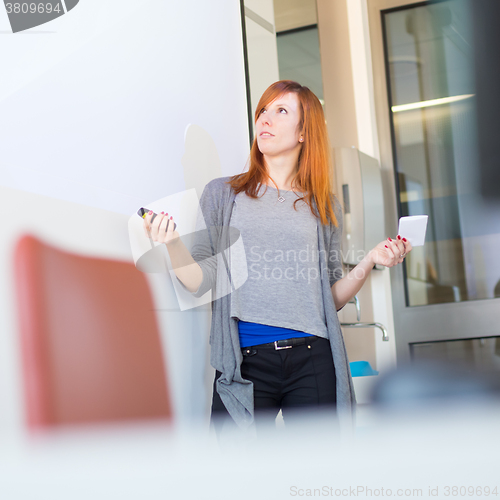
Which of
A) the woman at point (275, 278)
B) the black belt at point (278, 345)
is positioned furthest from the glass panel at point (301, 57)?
the black belt at point (278, 345)

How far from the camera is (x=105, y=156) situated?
88cm

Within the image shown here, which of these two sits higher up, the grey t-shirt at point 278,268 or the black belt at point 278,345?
the grey t-shirt at point 278,268

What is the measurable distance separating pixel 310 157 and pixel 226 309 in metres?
Result: 0.47

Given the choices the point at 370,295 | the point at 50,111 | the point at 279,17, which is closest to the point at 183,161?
the point at 50,111

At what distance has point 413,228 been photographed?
125cm

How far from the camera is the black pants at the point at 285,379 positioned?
1.13m

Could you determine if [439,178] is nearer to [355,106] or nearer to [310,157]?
[355,106]

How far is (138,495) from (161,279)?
2.65 ft

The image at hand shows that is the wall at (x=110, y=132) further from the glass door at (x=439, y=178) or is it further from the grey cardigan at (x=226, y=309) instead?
the glass door at (x=439, y=178)

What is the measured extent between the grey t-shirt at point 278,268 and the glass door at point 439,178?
6.19ft

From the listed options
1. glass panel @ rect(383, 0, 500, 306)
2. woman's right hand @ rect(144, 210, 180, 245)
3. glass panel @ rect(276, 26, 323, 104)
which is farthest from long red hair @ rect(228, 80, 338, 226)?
glass panel @ rect(383, 0, 500, 306)

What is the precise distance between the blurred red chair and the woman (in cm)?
18

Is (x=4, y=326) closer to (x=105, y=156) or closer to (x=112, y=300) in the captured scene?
(x=112, y=300)

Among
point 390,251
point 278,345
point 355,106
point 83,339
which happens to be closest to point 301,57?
point 355,106
